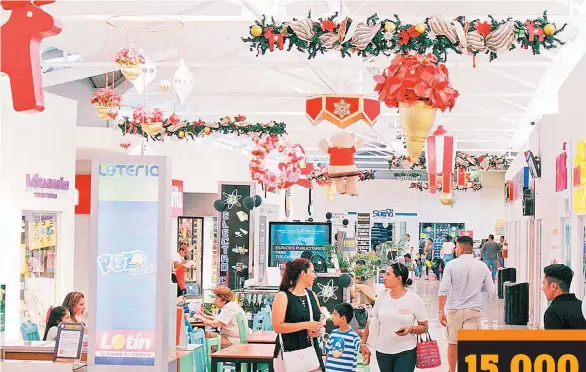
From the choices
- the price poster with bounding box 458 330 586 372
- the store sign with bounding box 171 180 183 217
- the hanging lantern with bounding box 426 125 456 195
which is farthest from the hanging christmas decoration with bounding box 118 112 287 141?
the price poster with bounding box 458 330 586 372

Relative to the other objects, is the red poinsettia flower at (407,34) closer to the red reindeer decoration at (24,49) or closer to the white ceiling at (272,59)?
the white ceiling at (272,59)

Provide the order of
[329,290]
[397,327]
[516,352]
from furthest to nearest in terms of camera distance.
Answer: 1. [329,290]
2. [397,327]
3. [516,352]

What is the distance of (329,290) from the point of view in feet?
43.0

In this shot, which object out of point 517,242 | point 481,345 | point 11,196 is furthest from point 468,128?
point 481,345

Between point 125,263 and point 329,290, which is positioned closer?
point 125,263

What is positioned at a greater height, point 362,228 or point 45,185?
point 45,185

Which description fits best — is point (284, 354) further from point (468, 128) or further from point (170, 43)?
point (468, 128)

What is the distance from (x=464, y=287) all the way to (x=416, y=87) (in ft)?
9.69

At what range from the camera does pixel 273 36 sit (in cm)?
732

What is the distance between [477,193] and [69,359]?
105 ft

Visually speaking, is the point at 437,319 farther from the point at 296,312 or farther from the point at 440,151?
the point at 296,312

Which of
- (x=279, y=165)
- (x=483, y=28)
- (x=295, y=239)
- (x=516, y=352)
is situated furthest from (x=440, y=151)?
(x=516, y=352)

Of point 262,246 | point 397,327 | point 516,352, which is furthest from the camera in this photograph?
point 262,246

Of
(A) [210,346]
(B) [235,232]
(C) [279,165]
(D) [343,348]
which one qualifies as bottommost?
(A) [210,346]
